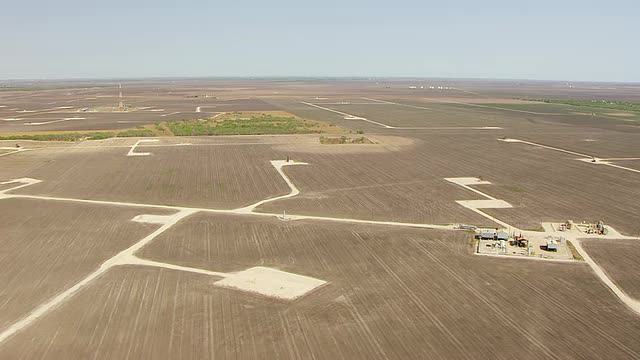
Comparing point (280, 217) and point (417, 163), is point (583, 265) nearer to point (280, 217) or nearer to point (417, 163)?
point (280, 217)

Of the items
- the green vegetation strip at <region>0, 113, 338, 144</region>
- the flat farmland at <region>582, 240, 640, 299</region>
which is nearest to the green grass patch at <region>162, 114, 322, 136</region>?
the green vegetation strip at <region>0, 113, 338, 144</region>

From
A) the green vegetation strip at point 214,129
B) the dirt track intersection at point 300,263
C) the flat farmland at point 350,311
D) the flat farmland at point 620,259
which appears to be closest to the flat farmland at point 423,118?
the green vegetation strip at point 214,129

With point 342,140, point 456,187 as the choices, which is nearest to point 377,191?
point 456,187

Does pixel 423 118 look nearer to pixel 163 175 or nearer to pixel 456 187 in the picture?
pixel 456 187

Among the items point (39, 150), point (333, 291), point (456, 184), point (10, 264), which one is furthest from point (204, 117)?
point (333, 291)

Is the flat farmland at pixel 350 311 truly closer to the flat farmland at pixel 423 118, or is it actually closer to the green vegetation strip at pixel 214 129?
the green vegetation strip at pixel 214 129

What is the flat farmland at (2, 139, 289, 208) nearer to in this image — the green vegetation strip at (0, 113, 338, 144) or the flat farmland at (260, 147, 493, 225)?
the flat farmland at (260, 147, 493, 225)
